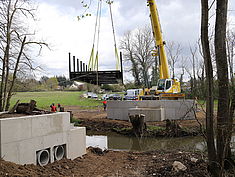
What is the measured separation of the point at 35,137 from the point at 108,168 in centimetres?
227

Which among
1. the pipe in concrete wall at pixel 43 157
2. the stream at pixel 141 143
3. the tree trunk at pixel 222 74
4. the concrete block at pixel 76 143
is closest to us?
the tree trunk at pixel 222 74

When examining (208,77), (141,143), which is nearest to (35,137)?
(208,77)

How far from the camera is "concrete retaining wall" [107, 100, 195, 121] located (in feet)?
58.1

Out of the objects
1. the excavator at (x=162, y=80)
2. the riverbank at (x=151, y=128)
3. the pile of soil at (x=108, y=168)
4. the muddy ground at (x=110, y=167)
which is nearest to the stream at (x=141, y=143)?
the riverbank at (x=151, y=128)

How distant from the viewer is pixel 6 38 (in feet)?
35.3

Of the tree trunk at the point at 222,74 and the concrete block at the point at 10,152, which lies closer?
the tree trunk at the point at 222,74

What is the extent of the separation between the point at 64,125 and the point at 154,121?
38.1 feet

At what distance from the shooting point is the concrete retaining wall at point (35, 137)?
5.25 meters

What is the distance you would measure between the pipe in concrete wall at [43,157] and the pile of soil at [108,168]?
168 mm

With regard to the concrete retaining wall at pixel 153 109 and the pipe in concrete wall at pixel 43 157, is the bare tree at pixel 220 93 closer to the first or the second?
the pipe in concrete wall at pixel 43 157

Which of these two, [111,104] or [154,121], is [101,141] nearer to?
[154,121]

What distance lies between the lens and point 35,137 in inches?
231

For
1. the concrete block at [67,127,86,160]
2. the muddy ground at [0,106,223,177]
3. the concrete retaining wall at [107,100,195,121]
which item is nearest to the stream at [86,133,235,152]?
the muddy ground at [0,106,223,177]

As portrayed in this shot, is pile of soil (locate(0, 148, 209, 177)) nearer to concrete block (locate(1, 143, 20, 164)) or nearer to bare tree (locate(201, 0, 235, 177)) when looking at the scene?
concrete block (locate(1, 143, 20, 164))
